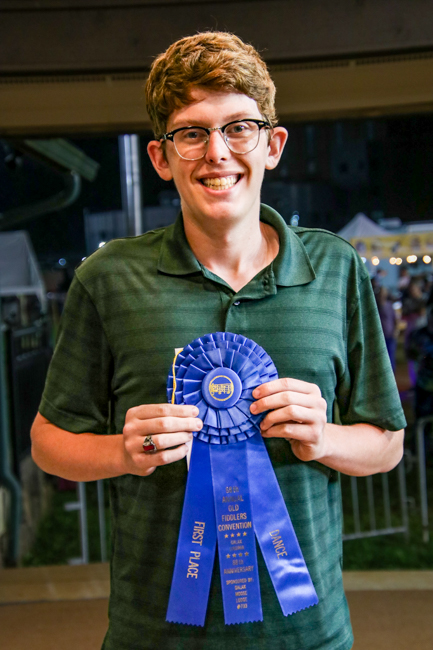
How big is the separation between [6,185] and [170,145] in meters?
2.57

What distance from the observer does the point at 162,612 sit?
3.02ft

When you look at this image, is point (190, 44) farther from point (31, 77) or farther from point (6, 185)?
point (6, 185)

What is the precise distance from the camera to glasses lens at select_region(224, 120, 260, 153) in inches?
36.5

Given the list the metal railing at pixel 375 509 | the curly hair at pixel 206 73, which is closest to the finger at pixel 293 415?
the curly hair at pixel 206 73

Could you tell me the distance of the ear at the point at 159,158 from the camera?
1.01 meters

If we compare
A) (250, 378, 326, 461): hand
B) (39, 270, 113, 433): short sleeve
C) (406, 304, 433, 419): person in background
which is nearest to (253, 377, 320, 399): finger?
(250, 378, 326, 461): hand

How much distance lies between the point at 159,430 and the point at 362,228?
8.48ft

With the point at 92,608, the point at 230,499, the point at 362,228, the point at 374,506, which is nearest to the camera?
the point at 230,499

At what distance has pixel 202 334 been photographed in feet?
3.07

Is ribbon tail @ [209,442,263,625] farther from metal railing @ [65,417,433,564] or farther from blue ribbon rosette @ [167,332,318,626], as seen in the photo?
metal railing @ [65,417,433,564]

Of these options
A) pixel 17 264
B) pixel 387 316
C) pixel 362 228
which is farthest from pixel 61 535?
pixel 362 228

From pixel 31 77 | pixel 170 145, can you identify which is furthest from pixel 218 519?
pixel 31 77

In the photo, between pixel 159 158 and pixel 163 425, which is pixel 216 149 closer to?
pixel 159 158

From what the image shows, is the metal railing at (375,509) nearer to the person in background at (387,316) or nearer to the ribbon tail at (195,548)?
the person in background at (387,316)
